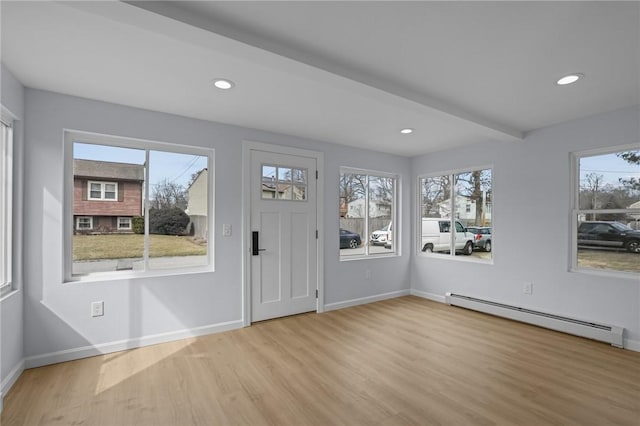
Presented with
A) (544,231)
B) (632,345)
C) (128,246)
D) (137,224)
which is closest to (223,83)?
(137,224)

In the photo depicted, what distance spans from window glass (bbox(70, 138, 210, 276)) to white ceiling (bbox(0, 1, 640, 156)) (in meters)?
0.56

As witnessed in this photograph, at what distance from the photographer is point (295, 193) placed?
4.17 metres

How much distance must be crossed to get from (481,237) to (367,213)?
1.68 m

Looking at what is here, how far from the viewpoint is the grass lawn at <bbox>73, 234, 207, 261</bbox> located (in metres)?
2.92

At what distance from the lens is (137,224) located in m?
3.18

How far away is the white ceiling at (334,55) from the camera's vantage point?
1.67 metres

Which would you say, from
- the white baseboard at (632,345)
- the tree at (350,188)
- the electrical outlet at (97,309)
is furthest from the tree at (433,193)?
the electrical outlet at (97,309)

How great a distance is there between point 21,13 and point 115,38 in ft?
1.41

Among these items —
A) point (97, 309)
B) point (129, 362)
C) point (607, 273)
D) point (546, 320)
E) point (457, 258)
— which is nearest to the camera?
point (129, 362)

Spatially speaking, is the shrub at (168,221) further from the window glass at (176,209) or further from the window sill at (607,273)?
the window sill at (607,273)

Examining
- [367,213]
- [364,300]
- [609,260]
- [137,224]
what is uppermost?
[367,213]

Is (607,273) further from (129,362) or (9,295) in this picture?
(9,295)

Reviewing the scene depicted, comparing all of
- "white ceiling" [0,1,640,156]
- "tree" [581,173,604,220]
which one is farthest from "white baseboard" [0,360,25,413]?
"tree" [581,173,604,220]

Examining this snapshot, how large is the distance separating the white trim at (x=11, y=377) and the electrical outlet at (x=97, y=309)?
22.2 inches
